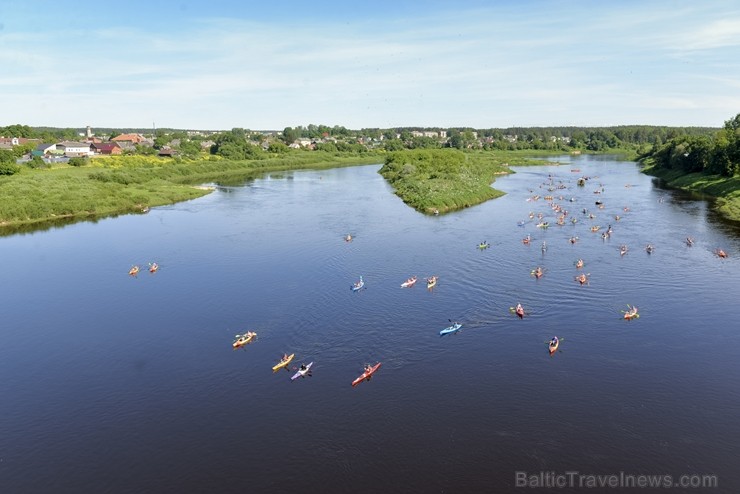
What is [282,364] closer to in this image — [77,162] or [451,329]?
[451,329]

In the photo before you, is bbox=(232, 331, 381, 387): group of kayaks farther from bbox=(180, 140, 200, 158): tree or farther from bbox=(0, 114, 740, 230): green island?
bbox=(180, 140, 200, 158): tree

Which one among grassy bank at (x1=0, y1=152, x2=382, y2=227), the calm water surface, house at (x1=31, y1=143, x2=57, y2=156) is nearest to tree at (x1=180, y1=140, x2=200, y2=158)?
grassy bank at (x1=0, y1=152, x2=382, y2=227)

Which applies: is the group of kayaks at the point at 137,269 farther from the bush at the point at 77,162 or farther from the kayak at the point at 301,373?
the bush at the point at 77,162

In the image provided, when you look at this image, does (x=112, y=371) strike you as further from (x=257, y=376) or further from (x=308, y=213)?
(x=308, y=213)

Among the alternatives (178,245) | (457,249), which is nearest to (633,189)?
(457,249)

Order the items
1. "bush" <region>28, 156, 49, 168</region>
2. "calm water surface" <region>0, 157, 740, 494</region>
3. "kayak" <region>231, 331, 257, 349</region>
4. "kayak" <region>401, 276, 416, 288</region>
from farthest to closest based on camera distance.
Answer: "bush" <region>28, 156, 49, 168</region>
"kayak" <region>401, 276, 416, 288</region>
"kayak" <region>231, 331, 257, 349</region>
"calm water surface" <region>0, 157, 740, 494</region>

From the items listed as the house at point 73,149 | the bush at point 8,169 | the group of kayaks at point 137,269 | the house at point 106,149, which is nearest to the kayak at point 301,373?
the group of kayaks at point 137,269

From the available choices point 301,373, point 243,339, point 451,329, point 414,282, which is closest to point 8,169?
point 243,339
